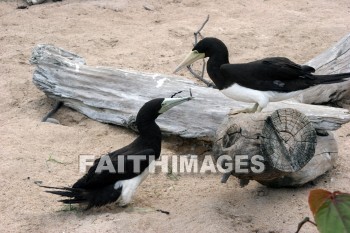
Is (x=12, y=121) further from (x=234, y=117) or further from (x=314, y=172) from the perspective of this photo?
(x=314, y=172)

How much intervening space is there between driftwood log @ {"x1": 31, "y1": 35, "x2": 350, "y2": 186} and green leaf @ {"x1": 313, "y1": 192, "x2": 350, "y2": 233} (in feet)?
6.39

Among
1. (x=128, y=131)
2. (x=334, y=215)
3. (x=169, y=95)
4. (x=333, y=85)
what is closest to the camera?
(x=334, y=215)

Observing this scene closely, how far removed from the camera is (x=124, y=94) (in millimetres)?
5176

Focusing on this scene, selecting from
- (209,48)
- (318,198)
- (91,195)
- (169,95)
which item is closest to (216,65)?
(209,48)

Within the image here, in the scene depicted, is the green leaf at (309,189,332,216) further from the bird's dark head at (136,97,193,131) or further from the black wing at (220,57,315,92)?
the black wing at (220,57,315,92)

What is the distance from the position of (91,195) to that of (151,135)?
1.86 feet

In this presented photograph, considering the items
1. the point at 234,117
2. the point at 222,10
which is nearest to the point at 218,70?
the point at 234,117

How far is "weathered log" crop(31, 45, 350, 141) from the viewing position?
4766mm

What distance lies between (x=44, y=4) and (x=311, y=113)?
4.95 metres

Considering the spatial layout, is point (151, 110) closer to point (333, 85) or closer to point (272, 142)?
point (272, 142)

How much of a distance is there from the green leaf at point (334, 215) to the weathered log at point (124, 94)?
2.27 metres

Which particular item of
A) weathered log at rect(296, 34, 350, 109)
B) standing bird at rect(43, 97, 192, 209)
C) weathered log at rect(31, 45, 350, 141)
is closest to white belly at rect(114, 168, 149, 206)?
standing bird at rect(43, 97, 192, 209)

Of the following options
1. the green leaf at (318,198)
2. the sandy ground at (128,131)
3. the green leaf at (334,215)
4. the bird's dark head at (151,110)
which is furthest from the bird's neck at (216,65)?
the green leaf at (334,215)

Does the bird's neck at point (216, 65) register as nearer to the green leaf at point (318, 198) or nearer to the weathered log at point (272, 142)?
the weathered log at point (272, 142)
